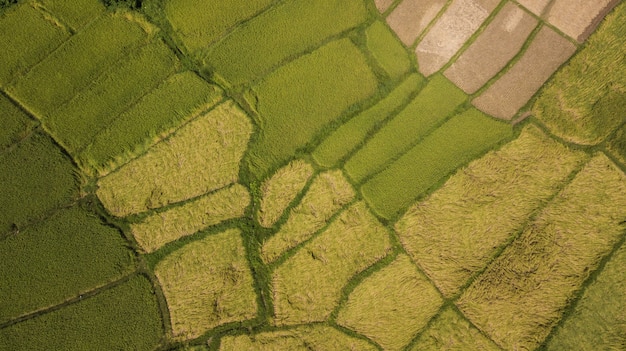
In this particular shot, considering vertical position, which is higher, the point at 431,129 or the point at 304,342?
the point at 431,129

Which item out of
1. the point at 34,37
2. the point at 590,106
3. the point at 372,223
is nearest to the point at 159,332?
the point at 372,223

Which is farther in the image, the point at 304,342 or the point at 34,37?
the point at 34,37

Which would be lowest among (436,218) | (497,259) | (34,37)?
(497,259)

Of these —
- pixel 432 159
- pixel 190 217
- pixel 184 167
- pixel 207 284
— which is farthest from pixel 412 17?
pixel 207 284

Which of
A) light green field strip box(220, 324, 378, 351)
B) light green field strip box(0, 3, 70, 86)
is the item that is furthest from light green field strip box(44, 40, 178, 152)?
light green field strip box(220, 324, 378, 351)

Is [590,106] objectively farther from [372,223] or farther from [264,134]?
[264,134]

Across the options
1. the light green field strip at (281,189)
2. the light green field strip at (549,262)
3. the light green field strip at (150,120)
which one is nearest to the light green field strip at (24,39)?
the light green field strip at (150,120)

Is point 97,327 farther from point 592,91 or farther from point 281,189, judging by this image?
point 592,91

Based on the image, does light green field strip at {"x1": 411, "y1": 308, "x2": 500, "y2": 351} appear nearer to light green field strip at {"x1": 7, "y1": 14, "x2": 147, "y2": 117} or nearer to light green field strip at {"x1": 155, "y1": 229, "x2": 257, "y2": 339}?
light green field strip at {"x1": 155, "y1": 229, "x2": 257, "y2": 339}
